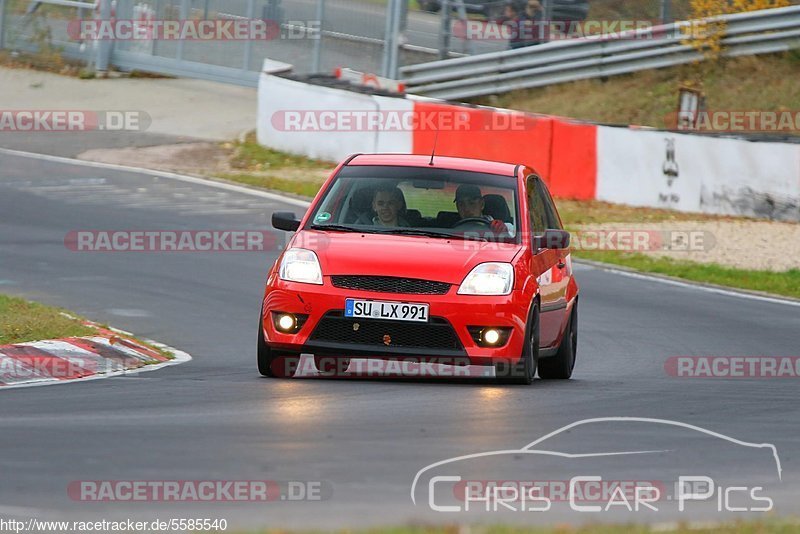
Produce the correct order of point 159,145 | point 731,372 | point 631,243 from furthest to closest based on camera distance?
1. point 159,145
2. point 631,243
3. point 731,372

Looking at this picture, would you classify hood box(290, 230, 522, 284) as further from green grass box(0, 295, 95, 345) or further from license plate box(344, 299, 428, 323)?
green grass box(0, 295, 95, 345)

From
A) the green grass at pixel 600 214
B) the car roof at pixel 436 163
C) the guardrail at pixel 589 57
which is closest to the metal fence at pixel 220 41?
the guardrail at pixel 589 57

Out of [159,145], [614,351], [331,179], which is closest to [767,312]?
[614,351]

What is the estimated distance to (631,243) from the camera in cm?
2030

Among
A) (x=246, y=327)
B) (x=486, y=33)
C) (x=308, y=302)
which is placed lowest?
(x=246, y=327)

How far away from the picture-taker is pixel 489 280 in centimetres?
965

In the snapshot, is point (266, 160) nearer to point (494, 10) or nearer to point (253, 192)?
point (253, 192)

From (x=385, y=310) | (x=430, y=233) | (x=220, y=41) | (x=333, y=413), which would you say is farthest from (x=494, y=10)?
(x=333, y=413)

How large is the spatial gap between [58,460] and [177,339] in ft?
19.0

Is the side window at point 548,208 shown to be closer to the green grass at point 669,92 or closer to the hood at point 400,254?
the hood at point 400,254

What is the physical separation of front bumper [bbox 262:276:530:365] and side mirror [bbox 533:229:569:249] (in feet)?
3.22

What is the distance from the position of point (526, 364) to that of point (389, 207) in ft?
4.80

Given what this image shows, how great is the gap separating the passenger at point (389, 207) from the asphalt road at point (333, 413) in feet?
3.61

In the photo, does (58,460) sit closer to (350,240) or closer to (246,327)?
(350,240)
